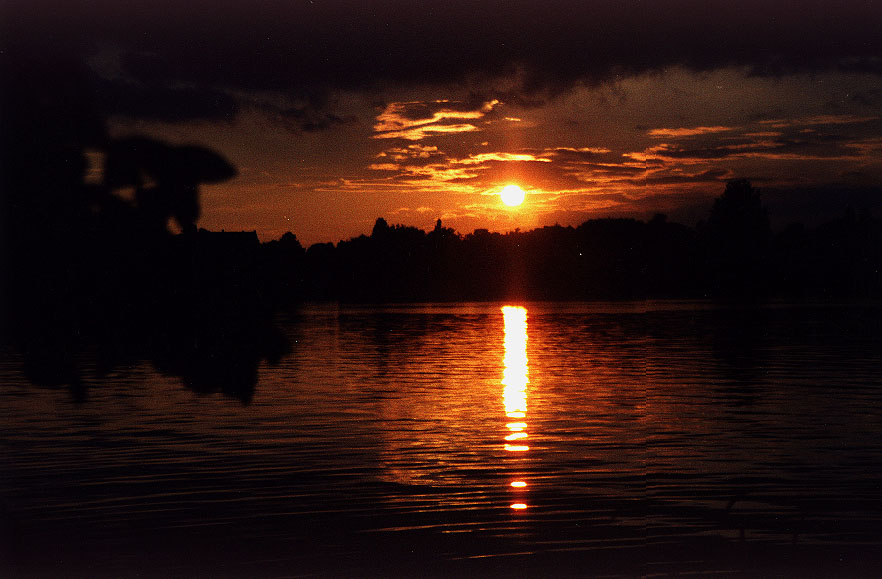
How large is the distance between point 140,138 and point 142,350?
17.9 metres

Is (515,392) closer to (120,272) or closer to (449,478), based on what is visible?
(449,478)

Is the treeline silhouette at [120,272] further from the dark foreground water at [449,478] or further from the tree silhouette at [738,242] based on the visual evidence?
the tree silhouette at [738,242]

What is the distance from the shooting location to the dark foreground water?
13.1 meters

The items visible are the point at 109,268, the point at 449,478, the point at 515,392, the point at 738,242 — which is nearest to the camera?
the point at 449,478

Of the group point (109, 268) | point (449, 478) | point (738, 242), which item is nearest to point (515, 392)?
point (449, 478)

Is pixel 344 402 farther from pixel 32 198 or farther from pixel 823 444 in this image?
pixel 32 198

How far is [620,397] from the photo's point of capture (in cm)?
3097

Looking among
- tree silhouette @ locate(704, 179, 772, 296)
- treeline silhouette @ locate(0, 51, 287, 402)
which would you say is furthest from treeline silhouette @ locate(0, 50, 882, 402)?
tree silhouette @ locate(704, 179, 772, 296)

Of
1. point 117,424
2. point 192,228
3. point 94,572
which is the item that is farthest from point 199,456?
point 192,228

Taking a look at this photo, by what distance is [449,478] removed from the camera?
17.9 m

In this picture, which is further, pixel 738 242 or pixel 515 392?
pixel 738 242

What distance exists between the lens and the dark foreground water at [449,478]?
13.1 meters

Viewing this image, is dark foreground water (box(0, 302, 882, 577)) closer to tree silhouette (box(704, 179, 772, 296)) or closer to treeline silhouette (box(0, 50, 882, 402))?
treeline silhouette (box(0, 50, 882, 402))

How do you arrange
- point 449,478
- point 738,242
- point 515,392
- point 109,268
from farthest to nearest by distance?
point 738,242
point 109,268
point 515,392
point 449,478
